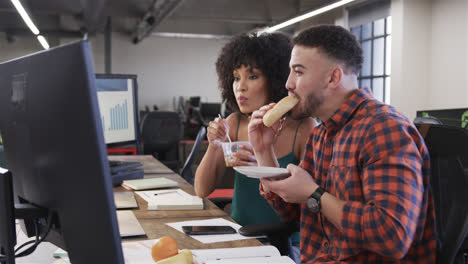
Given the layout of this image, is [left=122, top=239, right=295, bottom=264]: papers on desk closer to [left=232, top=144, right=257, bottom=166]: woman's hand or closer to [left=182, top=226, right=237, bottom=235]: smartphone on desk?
[left=182, top=226, right=237, bottom=235]: smartphone on desk

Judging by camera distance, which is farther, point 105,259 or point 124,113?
point 124,113

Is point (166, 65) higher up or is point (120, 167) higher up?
point (166, 65)

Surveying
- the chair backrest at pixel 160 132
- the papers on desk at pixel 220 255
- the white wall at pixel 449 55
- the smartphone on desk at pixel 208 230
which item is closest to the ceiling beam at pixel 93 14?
the chair backrest at pixel 160 132

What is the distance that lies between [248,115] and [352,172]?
94cm

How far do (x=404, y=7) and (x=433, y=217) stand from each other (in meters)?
6.71

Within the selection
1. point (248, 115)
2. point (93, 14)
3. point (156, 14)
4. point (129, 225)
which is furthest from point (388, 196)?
point (156, 14)

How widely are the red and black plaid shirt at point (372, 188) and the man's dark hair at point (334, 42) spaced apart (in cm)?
10

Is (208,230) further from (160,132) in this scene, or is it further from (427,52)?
(427,52)

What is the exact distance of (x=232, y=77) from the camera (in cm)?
210

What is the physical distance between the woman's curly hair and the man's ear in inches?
25.1

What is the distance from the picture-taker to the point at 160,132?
568cm

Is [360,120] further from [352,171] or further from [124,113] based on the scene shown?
[124,113]

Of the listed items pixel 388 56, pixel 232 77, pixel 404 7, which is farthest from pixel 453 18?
pixel 232 77

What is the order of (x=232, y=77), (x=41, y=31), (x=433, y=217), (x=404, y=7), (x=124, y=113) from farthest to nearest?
(x=41, y=31)
(x=404, y=7)
(x=124, y=113)
(x=232, y=77)
(x=433, y=217)
